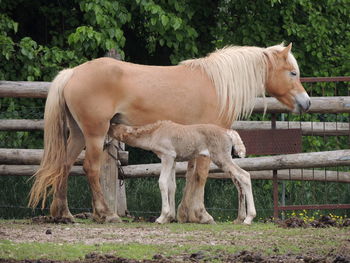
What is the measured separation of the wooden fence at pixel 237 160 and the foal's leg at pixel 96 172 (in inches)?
45.8

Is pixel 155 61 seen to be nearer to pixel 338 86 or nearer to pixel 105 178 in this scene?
pixel 338 86

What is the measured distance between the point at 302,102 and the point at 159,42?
3.26 metres

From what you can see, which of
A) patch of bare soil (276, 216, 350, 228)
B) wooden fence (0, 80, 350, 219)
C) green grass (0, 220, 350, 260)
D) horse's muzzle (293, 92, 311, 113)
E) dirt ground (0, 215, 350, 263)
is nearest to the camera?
dirt ground (0, 215, 350, 263)

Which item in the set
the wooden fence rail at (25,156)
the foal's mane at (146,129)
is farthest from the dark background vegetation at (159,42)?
the foal's mane at (146,129)

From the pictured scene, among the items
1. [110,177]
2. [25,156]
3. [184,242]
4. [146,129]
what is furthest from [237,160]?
[184,242]

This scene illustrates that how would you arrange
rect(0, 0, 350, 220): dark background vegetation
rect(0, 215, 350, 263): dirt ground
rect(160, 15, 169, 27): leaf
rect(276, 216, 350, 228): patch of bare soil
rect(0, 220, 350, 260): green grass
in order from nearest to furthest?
rect(0, 215, 350, 263): dirt ground
rect(0, 220, 350, 260): green grass
rect(276, 216, 350, 228): patch of bare soil
rect(160, 15, 169, 27): leaf
rect(0, 0, 350, 220): dark background vegetation

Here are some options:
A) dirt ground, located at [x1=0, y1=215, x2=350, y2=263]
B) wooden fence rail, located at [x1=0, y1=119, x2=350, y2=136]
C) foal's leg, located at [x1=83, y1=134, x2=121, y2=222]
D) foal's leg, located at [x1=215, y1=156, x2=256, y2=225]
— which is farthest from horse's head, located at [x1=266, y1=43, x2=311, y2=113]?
foal's leg, located at [x1=83, y1=134, x2=121, y2=222]

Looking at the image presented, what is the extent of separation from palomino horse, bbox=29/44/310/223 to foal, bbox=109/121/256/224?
206 mm

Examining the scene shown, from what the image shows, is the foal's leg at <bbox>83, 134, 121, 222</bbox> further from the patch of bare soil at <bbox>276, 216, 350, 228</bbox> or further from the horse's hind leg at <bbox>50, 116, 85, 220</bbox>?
the patch of bare soil at <bbox>276, 216, 350, 228</bbox>

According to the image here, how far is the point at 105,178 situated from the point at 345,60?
4.80m

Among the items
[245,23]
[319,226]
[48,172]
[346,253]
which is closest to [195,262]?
[346,253]

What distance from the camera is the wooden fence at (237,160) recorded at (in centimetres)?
1039

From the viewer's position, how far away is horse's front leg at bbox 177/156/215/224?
9.48 metres

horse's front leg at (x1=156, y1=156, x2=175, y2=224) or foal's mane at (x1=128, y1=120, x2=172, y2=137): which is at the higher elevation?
foal's mane at (x1=128, y1=120, x2=172, y2=137)
